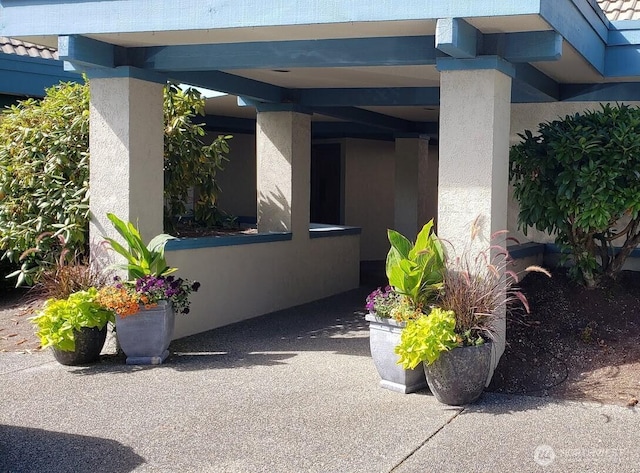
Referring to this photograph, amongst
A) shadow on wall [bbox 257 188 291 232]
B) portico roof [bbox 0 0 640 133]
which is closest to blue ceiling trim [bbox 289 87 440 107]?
portico roof [bbox 0 0 640 133]

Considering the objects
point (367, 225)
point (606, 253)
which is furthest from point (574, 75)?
point (367, 225)

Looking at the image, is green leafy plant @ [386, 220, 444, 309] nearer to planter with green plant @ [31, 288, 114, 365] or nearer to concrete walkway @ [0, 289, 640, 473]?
concrete walkway @ [0, 289, 640, 473]

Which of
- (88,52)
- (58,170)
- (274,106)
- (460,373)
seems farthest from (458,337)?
(274,106)

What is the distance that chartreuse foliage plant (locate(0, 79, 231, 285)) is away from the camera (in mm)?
8727

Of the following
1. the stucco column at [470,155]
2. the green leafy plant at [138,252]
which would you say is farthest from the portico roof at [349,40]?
the green leafy plant at [138,252]

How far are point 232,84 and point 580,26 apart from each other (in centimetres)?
396

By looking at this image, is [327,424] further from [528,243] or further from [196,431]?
[528,243]

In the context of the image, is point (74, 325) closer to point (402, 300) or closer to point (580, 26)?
point (402, 300)

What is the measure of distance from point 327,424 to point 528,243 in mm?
4764

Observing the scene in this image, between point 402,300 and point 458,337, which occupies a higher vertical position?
point 402,300

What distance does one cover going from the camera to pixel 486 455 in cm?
494

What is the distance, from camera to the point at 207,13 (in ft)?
22.0

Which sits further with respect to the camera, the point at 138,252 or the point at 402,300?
the point at 138,252

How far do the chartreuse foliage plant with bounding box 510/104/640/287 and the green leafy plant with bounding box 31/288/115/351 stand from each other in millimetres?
4129
